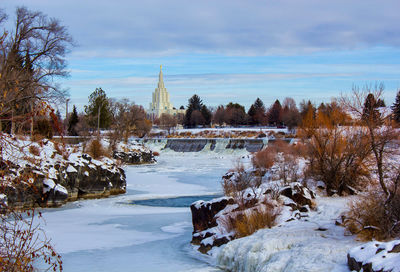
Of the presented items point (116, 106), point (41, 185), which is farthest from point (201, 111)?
point (41, 185)

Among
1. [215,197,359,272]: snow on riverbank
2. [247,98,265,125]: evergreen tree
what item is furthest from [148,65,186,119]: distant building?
[215,197,359,272]: snow on riverbank

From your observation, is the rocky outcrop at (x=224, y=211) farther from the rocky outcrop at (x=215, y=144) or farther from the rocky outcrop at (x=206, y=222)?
the rocky outcrop at (x=215, y=144)

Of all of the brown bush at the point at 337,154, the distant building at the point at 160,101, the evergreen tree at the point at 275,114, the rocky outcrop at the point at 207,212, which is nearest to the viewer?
the rocky outcrop at the point at 207,212

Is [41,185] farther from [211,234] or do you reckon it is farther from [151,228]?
[211,234]

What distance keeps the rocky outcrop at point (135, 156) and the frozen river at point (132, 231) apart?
16.6 metres

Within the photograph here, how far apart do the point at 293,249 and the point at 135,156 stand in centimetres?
3441

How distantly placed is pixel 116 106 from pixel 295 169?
45.3 m

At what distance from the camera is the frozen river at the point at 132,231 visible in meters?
10.7

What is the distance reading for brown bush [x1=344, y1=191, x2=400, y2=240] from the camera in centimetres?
881

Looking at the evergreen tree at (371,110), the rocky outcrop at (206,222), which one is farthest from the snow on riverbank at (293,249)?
the evergreen tree at (371,110)

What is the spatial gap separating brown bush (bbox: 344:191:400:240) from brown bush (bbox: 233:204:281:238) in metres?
2.10

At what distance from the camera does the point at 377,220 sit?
9234 millimetres

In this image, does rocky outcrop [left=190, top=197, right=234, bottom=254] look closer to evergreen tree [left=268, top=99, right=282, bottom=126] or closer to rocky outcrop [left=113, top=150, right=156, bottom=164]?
rocky outcrop [left=113, top=150, right=156, bottom=164]

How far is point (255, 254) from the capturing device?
9359 millimetres
